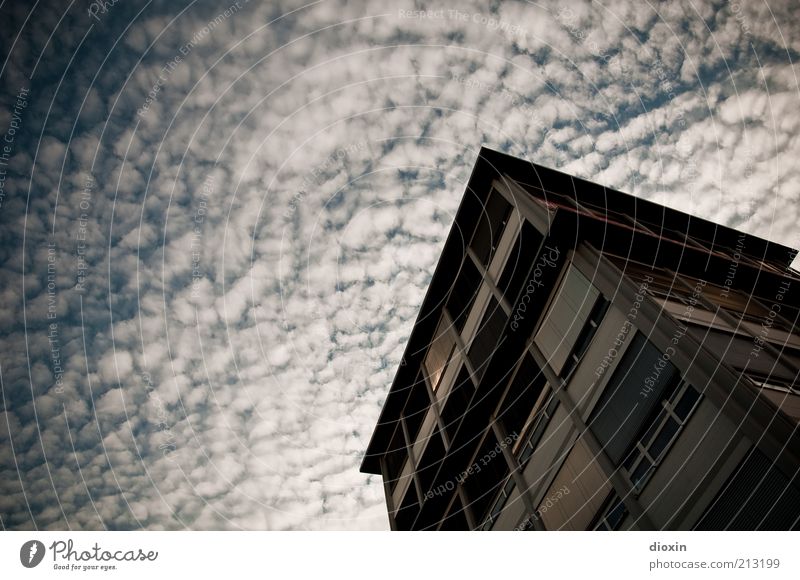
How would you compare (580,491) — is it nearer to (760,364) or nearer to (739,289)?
(760,364)

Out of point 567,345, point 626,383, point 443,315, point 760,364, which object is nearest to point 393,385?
point 443,315

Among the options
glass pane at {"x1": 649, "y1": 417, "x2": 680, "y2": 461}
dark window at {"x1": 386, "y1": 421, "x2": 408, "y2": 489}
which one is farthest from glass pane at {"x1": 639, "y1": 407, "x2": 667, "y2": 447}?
dark window at {"x1": 386, "y1": 421, "x2": 408, "y2": 489}

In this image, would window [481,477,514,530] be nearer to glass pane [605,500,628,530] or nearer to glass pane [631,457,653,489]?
glass pane [605,500,628,530]

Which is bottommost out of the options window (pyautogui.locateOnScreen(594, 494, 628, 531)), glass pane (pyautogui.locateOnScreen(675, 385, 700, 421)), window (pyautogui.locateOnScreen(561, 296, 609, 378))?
window (pyautogui.locateOnScreen(594, 494, 628, 531))

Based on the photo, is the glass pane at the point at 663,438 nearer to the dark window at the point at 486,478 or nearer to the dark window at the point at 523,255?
the dark window at the point at 523,255

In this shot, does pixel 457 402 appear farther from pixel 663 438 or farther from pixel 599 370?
pixel 663 438

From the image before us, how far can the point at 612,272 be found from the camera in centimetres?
1116

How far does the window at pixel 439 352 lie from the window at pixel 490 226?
15.4ft

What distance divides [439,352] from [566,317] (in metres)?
10.1

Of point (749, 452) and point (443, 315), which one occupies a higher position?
point (443, 315)
